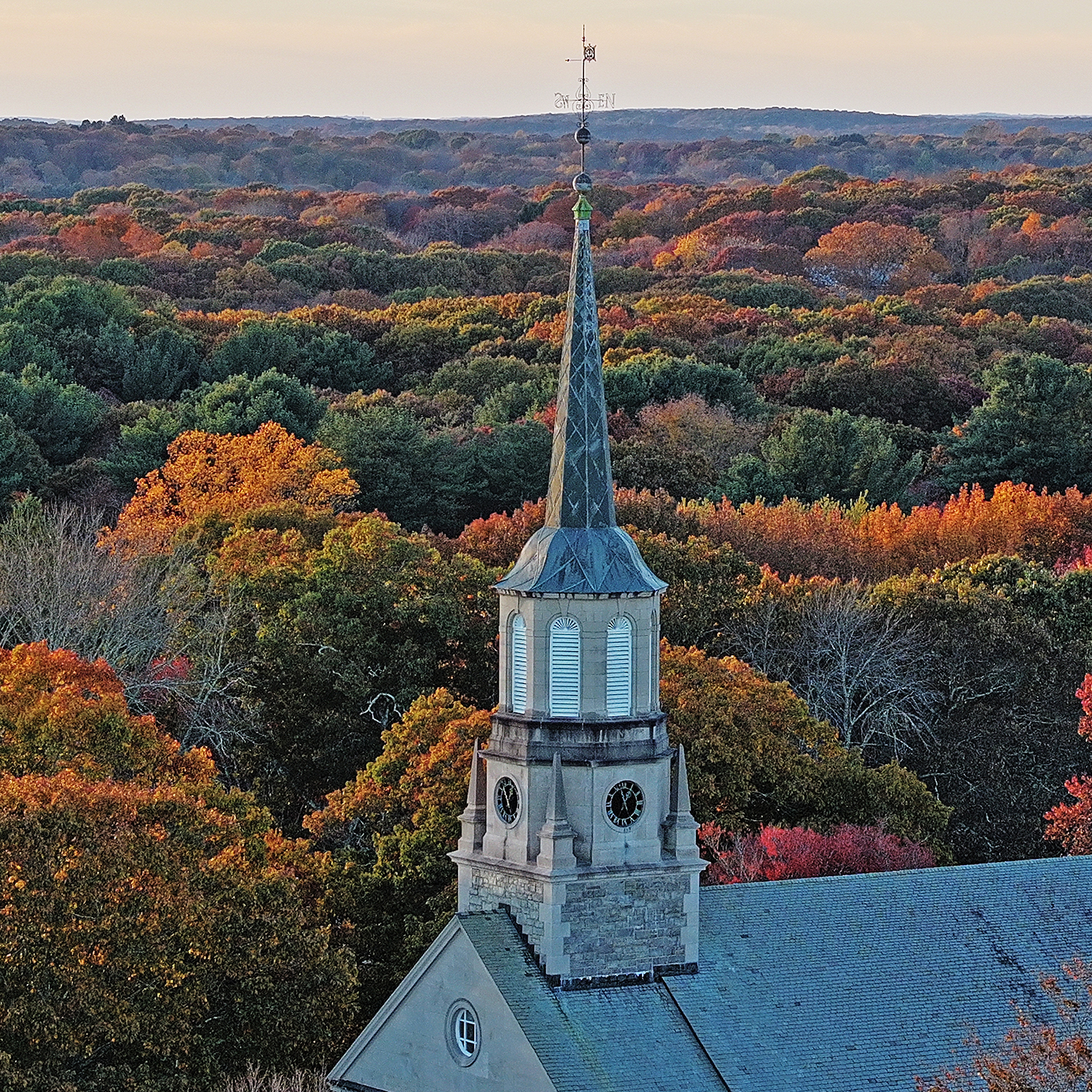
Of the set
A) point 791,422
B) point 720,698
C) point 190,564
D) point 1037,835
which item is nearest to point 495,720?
point 720,698

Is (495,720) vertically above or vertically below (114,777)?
above

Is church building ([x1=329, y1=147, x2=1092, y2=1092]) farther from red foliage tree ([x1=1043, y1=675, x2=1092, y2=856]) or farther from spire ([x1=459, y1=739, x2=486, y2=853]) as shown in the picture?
red foliage tree ([x1=1043, y1=675, x2=1092, y2=856])

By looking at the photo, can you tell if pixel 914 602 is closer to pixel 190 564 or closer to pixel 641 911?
pixel 190 564

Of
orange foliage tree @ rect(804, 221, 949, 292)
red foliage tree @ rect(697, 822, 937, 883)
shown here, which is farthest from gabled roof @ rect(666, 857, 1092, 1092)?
orange foliage tree @ rect(804, 221, 949, 292)

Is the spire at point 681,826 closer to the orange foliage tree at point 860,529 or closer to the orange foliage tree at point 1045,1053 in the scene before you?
the orange foliage tree at point 1045,1053

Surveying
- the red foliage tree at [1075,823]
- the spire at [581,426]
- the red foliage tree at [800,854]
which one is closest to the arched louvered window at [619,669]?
the spire at [581,426]

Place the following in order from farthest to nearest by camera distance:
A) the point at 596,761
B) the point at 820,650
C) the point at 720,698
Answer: the point at 820,650 < the point at 720,698 < the point at 596,761

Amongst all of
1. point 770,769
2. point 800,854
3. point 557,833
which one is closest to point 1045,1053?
point 557,833
